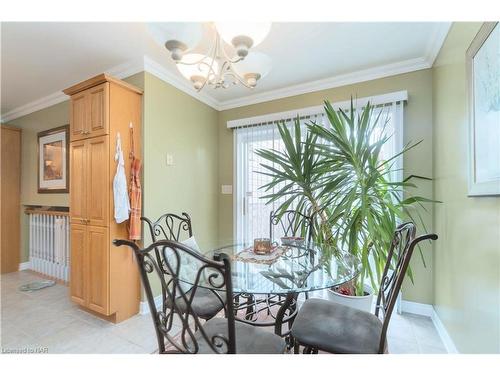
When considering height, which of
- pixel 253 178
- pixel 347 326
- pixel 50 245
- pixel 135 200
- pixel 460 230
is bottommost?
pixel 50 245

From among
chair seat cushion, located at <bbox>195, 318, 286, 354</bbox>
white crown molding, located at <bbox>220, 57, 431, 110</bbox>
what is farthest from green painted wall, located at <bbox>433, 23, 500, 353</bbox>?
chair seat cushion, located at <bbox>195, 318, 286, 354</bbox>

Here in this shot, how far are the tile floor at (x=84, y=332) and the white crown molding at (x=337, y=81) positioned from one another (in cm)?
240

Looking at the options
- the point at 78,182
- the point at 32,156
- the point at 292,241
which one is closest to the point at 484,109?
the point at 292,241

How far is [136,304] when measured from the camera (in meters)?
2.24

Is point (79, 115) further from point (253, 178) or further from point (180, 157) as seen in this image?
A: point (253, 178)

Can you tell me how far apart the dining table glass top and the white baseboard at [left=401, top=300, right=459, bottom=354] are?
0.94 metres

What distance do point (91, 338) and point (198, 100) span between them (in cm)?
266

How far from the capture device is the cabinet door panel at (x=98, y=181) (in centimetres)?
203

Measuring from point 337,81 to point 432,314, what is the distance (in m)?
2.49

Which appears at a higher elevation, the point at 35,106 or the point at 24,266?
the point at 35,106

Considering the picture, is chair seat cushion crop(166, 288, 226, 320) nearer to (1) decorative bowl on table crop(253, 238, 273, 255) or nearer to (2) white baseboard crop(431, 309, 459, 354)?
(1) decorative bowl on table crop(253, 238, 273, 255)

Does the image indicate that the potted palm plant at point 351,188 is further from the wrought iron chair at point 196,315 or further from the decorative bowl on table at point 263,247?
the wrought iron chair at point 196,315

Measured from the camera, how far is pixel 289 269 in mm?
1448
